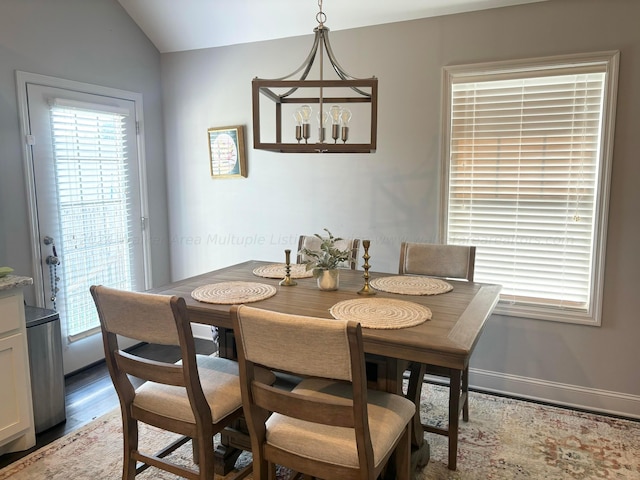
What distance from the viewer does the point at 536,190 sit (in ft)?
9.64

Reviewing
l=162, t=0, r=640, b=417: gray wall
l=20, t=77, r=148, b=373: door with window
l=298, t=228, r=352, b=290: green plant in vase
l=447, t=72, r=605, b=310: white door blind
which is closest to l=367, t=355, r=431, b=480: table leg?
l=298, t=228, r=352, b=290: green plant in vase

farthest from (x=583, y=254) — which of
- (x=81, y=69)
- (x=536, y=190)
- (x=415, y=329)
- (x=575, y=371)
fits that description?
(x=81, y=69)

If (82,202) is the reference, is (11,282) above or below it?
below

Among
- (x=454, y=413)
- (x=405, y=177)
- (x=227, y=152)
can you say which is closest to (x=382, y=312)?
(x=454, y=413)

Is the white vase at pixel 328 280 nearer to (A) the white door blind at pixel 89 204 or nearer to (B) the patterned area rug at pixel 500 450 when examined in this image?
(B) the patterned area rug at pixel 500 450

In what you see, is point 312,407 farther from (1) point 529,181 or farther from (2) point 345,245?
(1) point 529,181

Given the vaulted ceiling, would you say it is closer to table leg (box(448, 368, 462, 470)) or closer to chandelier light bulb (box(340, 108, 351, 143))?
chandelier light bulb (box(340, 108, 351, 143))

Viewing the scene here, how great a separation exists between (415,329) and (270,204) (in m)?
2.26

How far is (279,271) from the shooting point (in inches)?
109

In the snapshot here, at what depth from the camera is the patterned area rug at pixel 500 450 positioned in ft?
7.36

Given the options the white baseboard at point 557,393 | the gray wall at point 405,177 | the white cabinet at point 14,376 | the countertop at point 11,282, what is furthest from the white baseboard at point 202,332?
the white baseboard at point 557,393

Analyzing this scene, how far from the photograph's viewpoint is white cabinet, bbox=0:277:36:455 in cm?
231

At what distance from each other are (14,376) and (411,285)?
2.10m

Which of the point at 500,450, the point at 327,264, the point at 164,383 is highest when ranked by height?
the point at 327,264
